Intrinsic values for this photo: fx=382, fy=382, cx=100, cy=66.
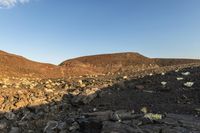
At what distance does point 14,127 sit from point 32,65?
1961 centimetres

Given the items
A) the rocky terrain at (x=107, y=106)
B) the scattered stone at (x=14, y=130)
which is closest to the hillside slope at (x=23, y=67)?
the rocky terrain at (x=107, y=106)

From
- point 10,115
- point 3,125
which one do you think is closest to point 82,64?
point 10,115

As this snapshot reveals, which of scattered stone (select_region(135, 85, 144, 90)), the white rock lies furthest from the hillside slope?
the white rock

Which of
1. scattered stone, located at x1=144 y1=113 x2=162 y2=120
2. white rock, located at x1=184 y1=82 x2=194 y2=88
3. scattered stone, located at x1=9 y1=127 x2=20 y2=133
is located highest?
white rock, located at x1=184 y1=82 x2=194 y2=88

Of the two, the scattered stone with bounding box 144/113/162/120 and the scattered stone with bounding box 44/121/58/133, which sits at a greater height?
the scattered stone with bounding box 144/113/162/120

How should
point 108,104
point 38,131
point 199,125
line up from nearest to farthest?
point 199,125 < point 38,131 < point 108,104

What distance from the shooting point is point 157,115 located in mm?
11633

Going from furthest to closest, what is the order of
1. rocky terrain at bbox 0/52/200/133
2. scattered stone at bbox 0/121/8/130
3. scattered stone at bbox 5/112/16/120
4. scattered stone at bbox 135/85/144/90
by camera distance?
scattered stone at bbox 135/85/144/90
scattered stone at bbox 5/112/16/120
scattered stone at bbox 0/121/8/130
rocky terrain at bbox 0/52/200/133

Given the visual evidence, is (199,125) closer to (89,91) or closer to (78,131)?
(78,131)

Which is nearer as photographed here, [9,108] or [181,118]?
[181,118]

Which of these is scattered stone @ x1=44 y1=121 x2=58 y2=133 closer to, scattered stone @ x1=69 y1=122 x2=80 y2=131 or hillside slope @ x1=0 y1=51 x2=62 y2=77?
scattered stone @ x1=69 y1=122 x2=80 y2=131

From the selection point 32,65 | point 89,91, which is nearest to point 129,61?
point 32,65

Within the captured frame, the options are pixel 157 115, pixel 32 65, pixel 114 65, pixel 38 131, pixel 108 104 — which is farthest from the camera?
pixel 114 65

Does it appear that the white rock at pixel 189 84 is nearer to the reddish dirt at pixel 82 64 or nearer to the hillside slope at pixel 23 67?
the reddish dirt at pixel 82 64
